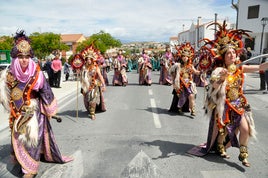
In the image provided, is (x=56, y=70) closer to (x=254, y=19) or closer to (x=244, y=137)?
(x=244, y=137)

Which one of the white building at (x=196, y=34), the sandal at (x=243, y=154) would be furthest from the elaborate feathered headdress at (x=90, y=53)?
the white building at (x=196, y=34)

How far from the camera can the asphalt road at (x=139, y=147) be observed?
3959 millimetres

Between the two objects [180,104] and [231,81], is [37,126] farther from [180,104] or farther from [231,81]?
[180,104]

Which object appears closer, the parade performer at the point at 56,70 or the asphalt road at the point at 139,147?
the asphalt road at the point at 139,147

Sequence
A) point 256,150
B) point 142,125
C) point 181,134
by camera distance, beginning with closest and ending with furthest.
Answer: point 256,150, point 181,134, point 142,125

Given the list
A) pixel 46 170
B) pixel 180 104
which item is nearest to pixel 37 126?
pixel 46 170

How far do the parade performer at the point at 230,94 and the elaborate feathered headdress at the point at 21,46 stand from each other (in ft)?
9.16

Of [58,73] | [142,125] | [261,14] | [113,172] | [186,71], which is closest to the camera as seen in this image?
[113,172]

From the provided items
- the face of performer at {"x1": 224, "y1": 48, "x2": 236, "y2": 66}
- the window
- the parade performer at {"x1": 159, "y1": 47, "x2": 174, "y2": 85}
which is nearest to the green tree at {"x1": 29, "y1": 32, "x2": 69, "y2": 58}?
the window

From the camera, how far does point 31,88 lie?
3660 mm

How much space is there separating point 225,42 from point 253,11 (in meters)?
31.2

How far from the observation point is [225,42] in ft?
13.4

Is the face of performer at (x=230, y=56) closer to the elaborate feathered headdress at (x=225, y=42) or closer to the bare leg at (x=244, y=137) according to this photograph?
the elaborate feathered headdress at (x=225, y=42)

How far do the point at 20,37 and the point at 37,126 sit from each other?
136 centimetres
